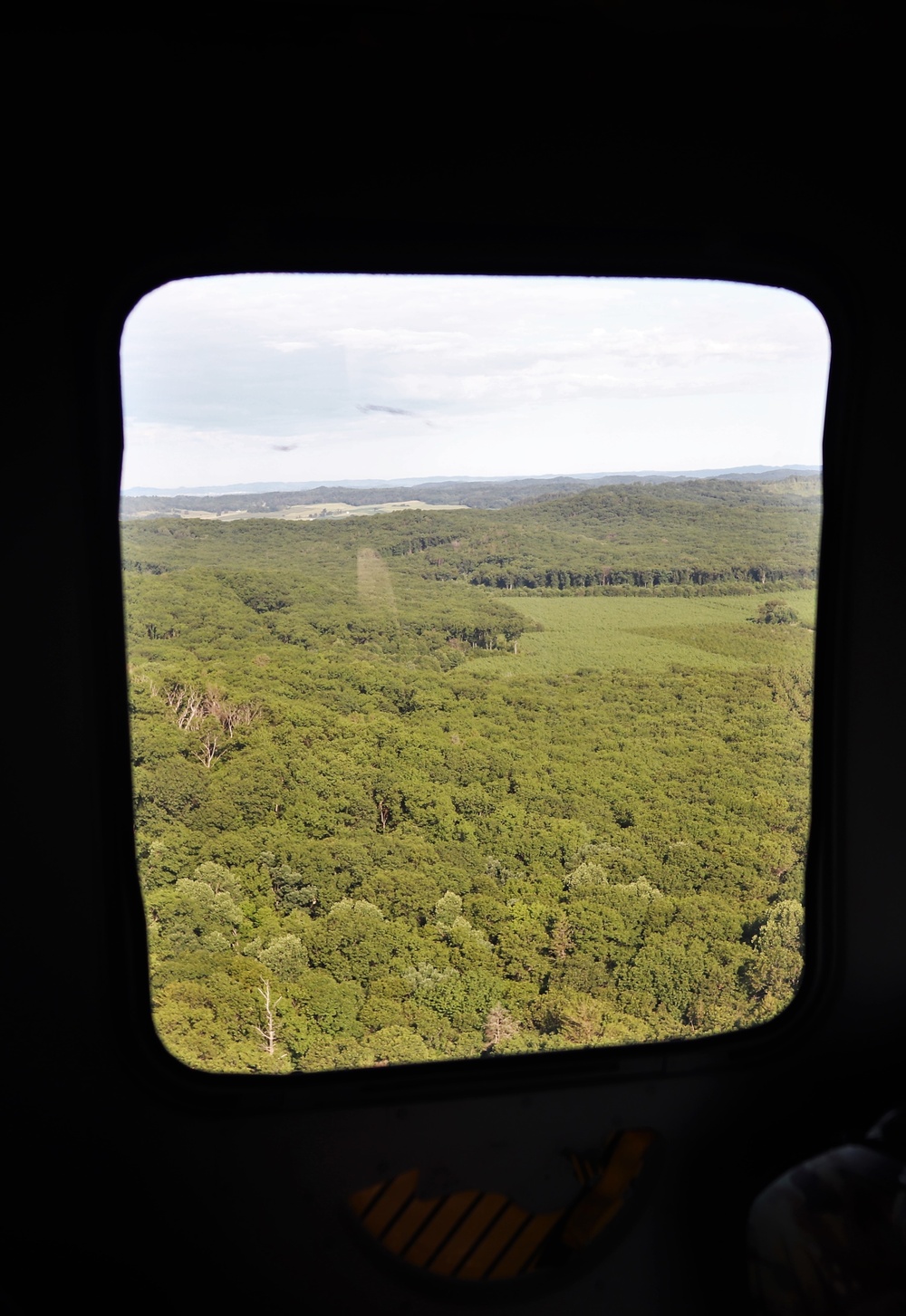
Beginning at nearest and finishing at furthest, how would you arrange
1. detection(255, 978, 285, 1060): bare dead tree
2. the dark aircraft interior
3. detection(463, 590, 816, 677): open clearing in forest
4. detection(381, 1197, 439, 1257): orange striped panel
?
1. the dark aircraft interior
2. detection(381, 1197, 439, 1257): orange striped panel
3. detection(255, 978, 285, 1060): bare dead tree
4. detection(463, 590, 816, 677): open clearing in forest

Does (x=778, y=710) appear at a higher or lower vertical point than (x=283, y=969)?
higher

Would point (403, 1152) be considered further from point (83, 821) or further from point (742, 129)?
point (742, 129)

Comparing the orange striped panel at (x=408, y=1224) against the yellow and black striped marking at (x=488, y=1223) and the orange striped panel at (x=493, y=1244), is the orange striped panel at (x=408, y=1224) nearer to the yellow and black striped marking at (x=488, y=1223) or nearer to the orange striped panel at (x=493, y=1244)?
the yellow and black striped marking at (x=488, y=1223)

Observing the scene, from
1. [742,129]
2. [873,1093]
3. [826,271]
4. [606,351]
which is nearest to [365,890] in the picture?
[873,1093]

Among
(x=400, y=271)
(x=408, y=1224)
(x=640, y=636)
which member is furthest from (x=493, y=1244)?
(x=400, y=271)

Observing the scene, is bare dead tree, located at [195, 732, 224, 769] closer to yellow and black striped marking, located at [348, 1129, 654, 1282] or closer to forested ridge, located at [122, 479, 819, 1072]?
forested ridge, located at [122, 479, 819, 1072]

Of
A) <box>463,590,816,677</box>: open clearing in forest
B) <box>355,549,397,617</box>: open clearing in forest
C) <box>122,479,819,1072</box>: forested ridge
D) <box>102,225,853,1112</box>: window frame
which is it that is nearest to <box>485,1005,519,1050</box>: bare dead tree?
<box>122,479,819,1072</box>: forested ridge

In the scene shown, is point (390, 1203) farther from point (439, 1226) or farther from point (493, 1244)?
point (493, 1244)
